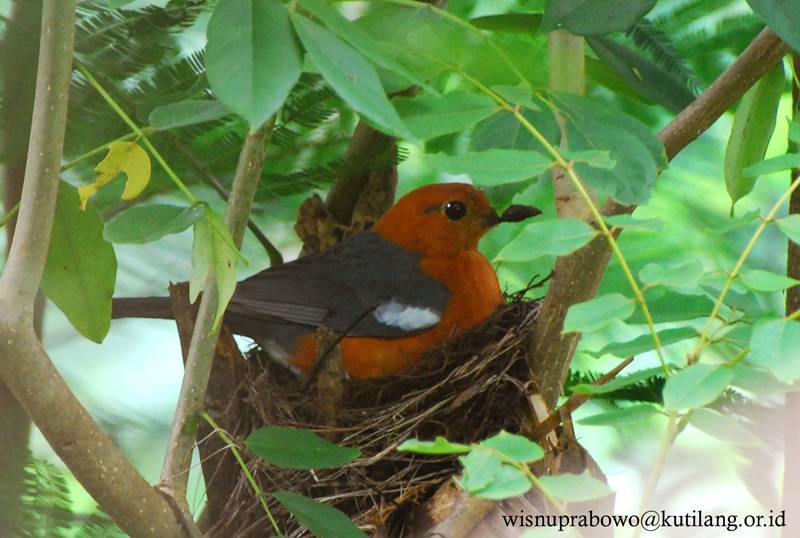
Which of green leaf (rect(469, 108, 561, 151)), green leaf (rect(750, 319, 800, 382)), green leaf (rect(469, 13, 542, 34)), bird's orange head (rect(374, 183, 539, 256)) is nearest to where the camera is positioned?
green leaf (rect(750, 319, 800, 382))

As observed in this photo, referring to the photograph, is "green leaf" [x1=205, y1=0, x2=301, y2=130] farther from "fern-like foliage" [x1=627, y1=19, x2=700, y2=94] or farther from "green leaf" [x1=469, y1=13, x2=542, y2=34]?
"fern-like foliage" [x1=627, y1=19, x2=700, y2=94]

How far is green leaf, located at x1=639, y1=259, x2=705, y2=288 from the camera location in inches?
41.6

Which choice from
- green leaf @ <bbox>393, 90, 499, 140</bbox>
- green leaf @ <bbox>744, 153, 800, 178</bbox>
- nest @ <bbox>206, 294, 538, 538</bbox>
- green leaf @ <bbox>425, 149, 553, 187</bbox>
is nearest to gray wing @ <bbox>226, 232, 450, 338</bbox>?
nest @ <bbox>206, 294, 538, 538</bbox>

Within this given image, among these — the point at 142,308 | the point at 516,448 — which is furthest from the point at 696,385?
the point at 142,308

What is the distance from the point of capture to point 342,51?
46.1 inches

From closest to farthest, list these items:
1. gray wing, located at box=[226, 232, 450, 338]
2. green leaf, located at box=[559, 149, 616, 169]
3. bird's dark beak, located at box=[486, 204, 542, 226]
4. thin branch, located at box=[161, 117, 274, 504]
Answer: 1. green leaf, located at box=[559, 149, 616, 169]
2. thin branch, located at box=[161, 117, 274, 504]
3. gray wing, located at box=[226, 232, 450, 338]
4. bird's dark beak, located at box=[486, 204, 542, 226]

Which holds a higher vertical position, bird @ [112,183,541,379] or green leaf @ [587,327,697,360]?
green leaf @ [587,327,697,360]

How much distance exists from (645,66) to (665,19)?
52 cm

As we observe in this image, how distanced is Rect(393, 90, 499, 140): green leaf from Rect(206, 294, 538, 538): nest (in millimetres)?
758

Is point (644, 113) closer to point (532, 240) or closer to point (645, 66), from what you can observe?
point (645, 66)

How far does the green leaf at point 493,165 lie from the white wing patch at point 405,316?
1.27 m

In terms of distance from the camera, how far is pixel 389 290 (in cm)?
259

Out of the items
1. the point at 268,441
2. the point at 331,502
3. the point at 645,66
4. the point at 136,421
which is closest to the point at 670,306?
the point at 645,66

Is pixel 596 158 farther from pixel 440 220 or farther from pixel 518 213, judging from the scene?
pixel 440 220
